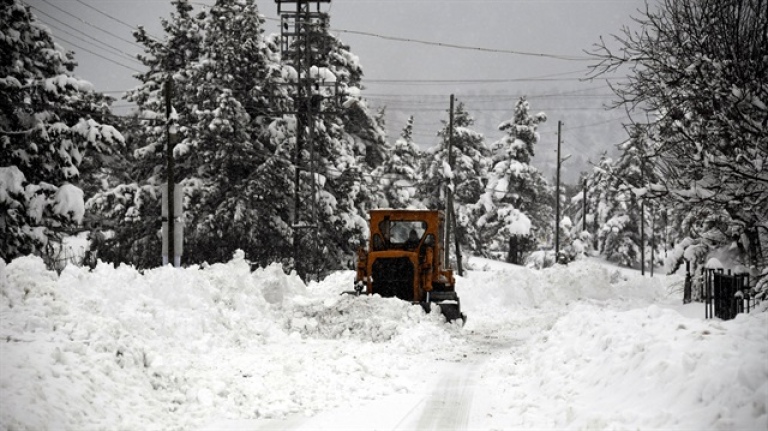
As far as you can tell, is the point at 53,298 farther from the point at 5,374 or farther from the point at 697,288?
the point at 697,288

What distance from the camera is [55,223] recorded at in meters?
22.7

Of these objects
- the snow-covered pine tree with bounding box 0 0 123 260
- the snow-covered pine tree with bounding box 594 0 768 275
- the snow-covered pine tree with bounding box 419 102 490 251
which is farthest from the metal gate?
the snow-covered pine tree with bounding box 419 102 490 251

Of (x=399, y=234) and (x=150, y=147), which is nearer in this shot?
(x=399, y=234)

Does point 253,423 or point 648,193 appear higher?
point 648,193

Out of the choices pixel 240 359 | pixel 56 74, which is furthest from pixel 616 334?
pixel 56 74

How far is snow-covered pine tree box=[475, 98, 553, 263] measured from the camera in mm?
49250

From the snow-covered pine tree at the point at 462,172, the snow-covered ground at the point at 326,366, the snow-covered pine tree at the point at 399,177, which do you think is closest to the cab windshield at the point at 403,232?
the snow-covered ground at the point at 326,366

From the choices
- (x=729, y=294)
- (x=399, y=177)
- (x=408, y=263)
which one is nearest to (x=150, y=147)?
(x=399, y=177)

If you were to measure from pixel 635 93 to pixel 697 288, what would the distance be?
38.6ft

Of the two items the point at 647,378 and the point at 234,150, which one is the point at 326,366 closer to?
the point at 647,378

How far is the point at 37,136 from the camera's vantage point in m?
22.1

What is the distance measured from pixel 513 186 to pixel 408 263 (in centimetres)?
3497

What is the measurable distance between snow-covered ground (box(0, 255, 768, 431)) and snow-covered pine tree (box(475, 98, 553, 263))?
1415 inches

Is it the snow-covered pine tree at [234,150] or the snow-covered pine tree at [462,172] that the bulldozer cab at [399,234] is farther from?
the snow-covered pine tree at [462,172]
